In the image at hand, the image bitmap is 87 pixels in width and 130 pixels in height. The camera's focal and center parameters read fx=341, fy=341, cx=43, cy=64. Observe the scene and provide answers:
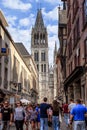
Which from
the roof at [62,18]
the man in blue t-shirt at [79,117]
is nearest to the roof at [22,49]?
the roof at [62,18]

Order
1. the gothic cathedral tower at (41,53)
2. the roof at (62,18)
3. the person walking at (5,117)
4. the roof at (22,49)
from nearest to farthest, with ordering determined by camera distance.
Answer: the person walking at (5,117), the roof at (62,18), the roof at (22,49), the gothic cathedral tower at (41,53)

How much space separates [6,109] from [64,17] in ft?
122

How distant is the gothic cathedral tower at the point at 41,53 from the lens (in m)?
166

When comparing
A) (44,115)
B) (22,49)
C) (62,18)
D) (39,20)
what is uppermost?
(39,20)

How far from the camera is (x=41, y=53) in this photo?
549ft

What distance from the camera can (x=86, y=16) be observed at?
25.7 metres

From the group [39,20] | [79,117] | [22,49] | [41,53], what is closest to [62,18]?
[79,117]

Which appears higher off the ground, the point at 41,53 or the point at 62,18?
the point at 41,53

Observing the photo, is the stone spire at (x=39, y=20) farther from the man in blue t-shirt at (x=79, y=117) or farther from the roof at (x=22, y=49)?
the man in blue t-shirt at (x=79, y=117)

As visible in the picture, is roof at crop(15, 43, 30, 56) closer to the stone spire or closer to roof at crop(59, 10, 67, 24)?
roof at crop(59, 10, 67, 24)

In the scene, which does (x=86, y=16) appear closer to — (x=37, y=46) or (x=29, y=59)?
(x=29, y=59)

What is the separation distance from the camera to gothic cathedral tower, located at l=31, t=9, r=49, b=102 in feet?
545

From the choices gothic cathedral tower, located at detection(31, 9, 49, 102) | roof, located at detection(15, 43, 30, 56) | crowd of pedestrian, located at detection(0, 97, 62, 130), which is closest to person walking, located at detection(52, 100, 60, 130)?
crowd of pedestrian, located at detection(0, 97, 62, 130)

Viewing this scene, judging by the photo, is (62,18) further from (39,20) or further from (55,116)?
(39,20)
